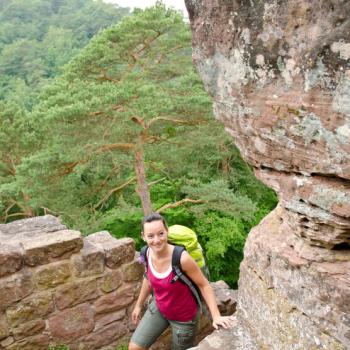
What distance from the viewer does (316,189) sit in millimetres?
1646

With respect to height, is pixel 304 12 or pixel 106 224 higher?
pixel 304 12

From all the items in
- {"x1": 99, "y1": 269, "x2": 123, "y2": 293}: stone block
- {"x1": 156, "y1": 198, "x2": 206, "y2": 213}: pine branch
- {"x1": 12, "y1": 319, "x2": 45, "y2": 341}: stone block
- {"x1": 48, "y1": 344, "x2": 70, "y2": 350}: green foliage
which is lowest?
{"x1": 156, "y1": 198, "x2": 206, "y2": 213}: pine branch

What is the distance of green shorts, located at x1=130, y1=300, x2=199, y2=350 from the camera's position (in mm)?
2922

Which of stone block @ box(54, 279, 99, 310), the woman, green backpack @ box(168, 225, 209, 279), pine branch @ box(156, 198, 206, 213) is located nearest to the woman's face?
the woman

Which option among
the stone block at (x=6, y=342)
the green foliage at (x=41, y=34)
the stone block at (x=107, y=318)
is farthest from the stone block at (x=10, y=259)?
the green foliage at (x=41, y=34)

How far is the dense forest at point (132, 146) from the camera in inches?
338

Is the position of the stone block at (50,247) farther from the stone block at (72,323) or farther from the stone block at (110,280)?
the stone block at (72,323)

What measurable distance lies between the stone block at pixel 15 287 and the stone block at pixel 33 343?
Answer: 1.12 ft

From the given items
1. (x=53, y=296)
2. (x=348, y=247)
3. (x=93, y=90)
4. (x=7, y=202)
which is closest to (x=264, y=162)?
(x=348, y=247)

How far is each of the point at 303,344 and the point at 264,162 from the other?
778mm

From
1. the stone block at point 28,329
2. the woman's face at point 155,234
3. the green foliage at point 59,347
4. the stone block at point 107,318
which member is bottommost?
the green foliage at point 59,347

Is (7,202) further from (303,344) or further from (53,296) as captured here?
(303,344)

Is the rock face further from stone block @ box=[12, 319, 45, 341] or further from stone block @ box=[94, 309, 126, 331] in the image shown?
stone block @ box=[12, 319, 45, 341]

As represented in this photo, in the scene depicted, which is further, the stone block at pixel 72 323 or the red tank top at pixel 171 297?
the stone block at pixel 72 323
